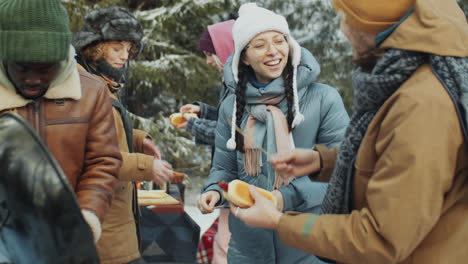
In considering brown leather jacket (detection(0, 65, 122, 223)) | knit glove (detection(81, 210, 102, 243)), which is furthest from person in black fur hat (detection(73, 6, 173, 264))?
knit glove (detection(81, 210, 102, 243))

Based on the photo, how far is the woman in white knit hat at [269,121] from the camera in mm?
2924

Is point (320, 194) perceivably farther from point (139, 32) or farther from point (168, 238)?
point (168, 238)

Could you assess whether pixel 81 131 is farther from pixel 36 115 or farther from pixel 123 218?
pixel 123 218

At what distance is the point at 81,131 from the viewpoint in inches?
85.3

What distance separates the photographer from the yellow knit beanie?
65.3 inches

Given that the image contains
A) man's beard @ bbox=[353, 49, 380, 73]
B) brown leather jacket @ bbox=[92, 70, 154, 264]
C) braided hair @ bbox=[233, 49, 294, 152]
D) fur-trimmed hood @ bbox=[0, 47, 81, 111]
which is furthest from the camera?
braided hair @ bbox=[233, 49, 294, 152]

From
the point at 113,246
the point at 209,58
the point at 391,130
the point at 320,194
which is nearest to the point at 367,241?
the point at 391,130

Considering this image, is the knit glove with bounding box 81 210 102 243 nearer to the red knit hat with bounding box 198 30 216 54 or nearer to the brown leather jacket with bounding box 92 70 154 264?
the brown leather jacket with bounding box 92 70 154 264

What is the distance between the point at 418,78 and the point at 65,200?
105cm

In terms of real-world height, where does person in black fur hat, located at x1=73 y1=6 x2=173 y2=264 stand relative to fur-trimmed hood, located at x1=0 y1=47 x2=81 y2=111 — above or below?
below

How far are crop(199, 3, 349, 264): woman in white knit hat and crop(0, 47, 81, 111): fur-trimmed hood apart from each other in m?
1.09

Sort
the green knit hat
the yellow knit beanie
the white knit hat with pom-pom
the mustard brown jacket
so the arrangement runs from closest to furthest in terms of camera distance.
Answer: the mustard brown jacket < the yellow knit beanie < the green knit hat < the white knit hat with pom-pom

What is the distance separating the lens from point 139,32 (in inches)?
142

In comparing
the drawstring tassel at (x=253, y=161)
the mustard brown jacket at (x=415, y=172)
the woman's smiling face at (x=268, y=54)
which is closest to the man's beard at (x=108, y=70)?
→ the woman's smiling face at (x=268, y=54)
